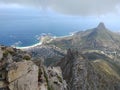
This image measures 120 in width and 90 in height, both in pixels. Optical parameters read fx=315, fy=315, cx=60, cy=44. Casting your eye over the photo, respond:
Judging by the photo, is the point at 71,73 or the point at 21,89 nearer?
the point at 21,89

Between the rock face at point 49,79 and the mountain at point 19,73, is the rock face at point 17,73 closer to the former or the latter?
the mountain at point 19,73

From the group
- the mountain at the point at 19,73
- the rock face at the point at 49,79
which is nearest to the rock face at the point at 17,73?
the mountain at the point at 19,73

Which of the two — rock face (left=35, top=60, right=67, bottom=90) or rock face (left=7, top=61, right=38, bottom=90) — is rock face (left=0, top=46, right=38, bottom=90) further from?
rock face (left=35, top=60, right=67, bottom=90)

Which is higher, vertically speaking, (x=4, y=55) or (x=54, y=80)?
(x=4, y=55)

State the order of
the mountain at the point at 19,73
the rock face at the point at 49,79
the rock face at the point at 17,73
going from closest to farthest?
the rock face at the point at 17,73, the mountain at the point at 19,73, the rock face at the point at 49,79

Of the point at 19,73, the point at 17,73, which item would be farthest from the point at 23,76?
the point at 17,73

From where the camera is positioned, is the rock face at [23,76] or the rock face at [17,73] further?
the rock face at [23,76]

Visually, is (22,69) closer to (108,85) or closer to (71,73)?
(71,73)

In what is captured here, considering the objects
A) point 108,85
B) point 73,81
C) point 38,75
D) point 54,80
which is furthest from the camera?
point 108,85

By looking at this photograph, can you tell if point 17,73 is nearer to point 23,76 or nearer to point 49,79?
point 23,76

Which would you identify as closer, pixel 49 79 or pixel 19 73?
pixel 19 73

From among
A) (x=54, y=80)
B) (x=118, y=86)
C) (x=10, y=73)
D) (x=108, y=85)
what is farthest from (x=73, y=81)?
(x=118, y=86)
